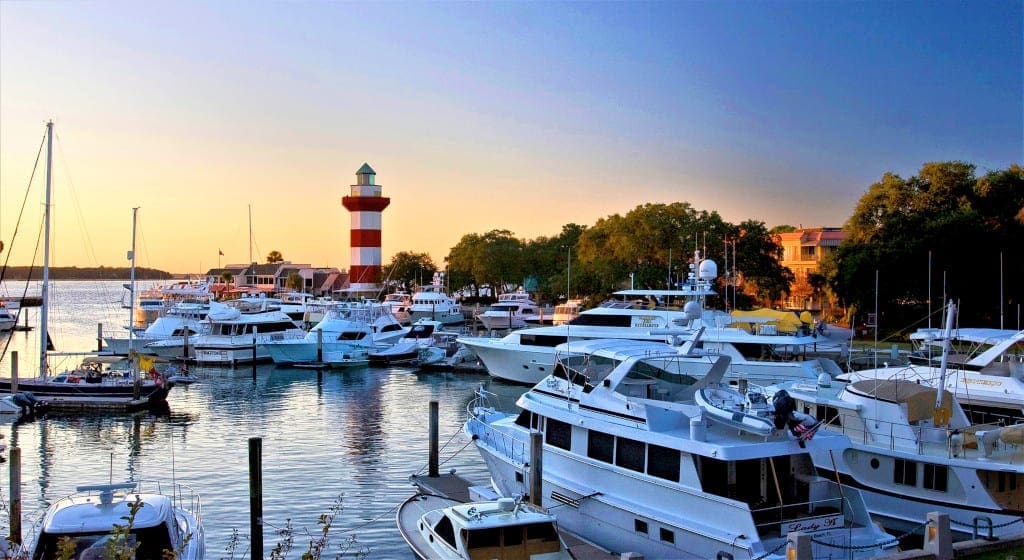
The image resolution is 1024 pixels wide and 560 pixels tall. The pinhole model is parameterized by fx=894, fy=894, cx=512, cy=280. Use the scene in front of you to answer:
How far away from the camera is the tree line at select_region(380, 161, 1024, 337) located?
50062mm

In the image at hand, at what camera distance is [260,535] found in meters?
17.5

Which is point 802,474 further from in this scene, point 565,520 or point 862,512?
point 565,520

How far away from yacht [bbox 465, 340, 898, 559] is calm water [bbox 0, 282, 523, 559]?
4.09 metres

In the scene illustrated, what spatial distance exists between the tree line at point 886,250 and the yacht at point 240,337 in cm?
1819

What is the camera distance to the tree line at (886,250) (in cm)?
5006

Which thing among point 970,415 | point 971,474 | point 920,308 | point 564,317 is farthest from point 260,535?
point 920,308

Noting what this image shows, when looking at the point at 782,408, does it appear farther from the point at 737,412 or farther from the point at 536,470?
the point at 536,470

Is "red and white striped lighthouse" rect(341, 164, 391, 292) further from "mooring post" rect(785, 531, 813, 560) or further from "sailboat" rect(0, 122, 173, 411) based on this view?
"mooring post" rect(785, 531, 813, 560)

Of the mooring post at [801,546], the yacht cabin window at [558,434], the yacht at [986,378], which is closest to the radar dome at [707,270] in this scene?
the yacht at [986,378]

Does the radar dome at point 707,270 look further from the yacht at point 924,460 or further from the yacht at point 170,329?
the yacht at point 170,329

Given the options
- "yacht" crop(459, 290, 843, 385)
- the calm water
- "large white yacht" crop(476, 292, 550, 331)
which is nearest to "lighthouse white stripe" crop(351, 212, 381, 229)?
"large white yacht" crop(476, 292, 550, 331)

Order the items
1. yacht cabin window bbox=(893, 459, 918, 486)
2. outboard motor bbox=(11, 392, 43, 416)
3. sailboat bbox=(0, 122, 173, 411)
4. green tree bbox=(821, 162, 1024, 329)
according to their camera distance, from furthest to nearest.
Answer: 1. green tree bbox=(821, 162, 1024, 329)
2. sailboat bbox=(0, 122, 173, 411)
3. outboard motor bbox=(11, 392, 43, 416)
4. yacht cabin window bbox=(893, 459, 918, 486)

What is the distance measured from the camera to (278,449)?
1097 inches

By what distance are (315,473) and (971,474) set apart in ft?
53.6
